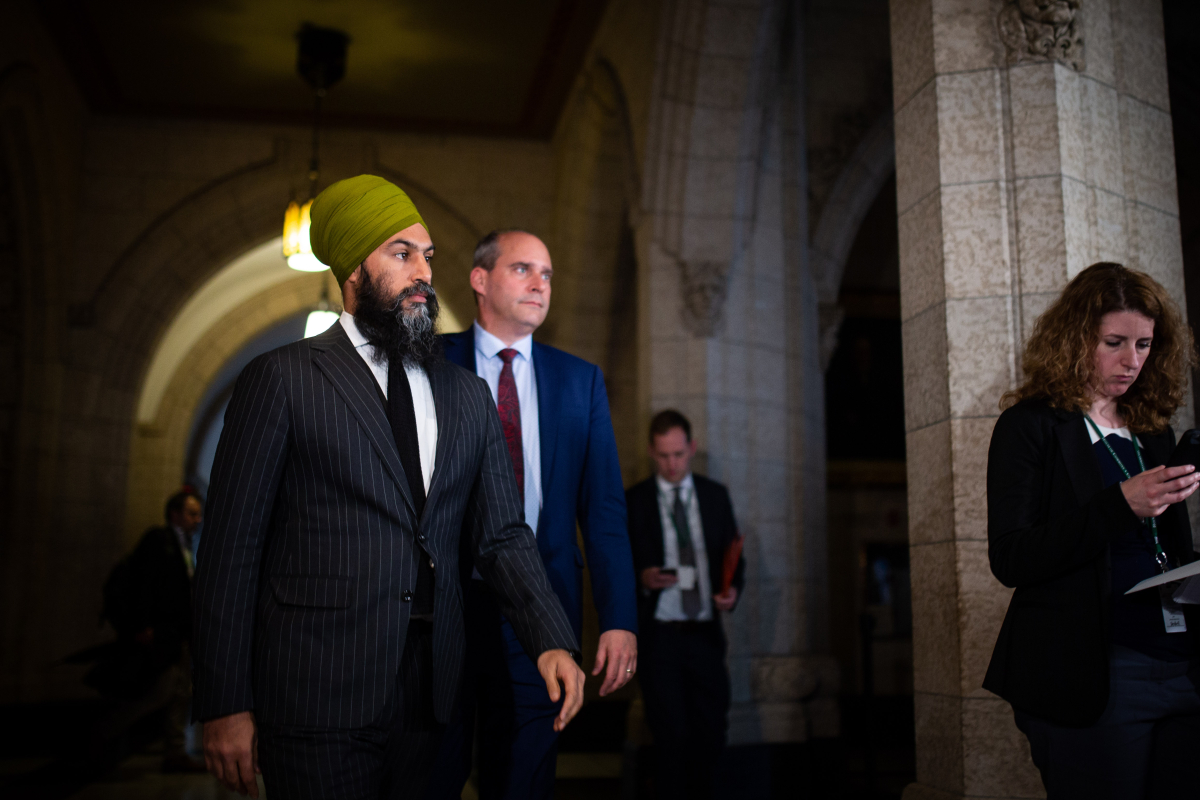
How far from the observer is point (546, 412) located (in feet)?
8.39

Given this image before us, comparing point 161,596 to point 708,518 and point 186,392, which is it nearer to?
point 708,518

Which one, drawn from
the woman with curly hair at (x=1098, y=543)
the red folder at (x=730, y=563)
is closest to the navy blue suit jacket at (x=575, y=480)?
the woman with curly hair at (x=1098, y=543)

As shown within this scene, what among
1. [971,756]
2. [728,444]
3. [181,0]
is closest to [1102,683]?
[971,756]

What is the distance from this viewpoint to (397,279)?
1.88m

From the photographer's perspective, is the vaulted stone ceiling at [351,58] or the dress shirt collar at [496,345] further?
the vaulted stone ceiling at [351,58]

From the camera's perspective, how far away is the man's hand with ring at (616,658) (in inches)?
80.9

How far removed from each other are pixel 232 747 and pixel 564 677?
0.52 metres

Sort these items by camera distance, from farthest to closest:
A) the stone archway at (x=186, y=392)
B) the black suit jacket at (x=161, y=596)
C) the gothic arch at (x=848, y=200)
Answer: the stone archway at (x=186, y=392)
the gothic arch at (x=848, y=200)
the black suit jacket at (x=161, y=596)

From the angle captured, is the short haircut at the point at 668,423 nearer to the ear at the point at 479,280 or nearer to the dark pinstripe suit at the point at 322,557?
the ear at the point at 479,280

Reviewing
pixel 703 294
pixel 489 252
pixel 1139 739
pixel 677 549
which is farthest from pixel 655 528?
pixel 1139 739

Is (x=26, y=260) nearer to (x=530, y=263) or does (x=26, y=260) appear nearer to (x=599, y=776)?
(x=599, y=776)

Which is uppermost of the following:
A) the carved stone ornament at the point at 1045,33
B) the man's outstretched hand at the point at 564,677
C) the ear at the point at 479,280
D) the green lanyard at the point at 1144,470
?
the carved stone ornament at the point at 1045,33

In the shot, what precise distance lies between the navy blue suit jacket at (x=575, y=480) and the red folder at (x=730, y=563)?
1.82 metres

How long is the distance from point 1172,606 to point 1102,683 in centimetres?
22
